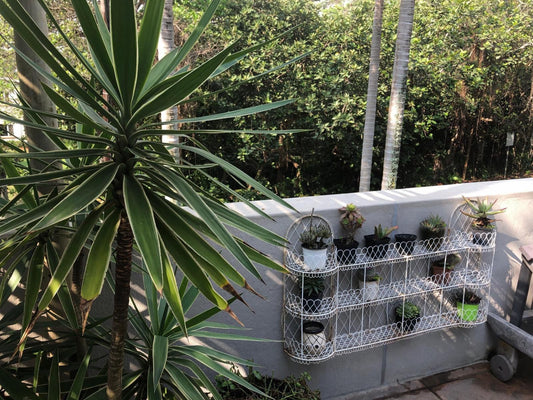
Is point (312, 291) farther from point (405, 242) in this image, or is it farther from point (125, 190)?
point (125, 190)

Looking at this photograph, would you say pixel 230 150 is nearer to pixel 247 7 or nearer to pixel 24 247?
pixel 247 7

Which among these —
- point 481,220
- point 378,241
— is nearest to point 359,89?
point 481,220

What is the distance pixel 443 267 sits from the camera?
3.30m

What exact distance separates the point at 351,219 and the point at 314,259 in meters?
0.38

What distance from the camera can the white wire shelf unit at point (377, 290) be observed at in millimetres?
2840

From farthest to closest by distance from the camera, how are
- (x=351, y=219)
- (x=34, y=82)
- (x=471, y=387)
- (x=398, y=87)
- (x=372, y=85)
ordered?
(x=372, y=85) → (x=398, y=87) → (x=471, y=387) → (x=351, y=219) → (x=34, y=82)

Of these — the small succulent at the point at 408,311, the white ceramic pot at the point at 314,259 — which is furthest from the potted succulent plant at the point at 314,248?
the small succulent at the point at 408,311

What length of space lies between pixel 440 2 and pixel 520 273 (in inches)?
192

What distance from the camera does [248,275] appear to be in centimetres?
272

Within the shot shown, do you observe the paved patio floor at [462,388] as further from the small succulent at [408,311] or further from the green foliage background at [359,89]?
the green foliage background at [359,89]

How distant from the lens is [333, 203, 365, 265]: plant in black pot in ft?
9.58

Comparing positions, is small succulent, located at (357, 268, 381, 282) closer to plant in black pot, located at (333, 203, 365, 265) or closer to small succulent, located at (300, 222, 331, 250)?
plant in black pot, located at (333, 203, 365, 265)

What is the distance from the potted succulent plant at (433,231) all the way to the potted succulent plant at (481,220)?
0.24 m

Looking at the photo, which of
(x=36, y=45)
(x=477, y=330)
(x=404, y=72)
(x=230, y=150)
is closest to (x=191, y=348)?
(x=36, y=45)
